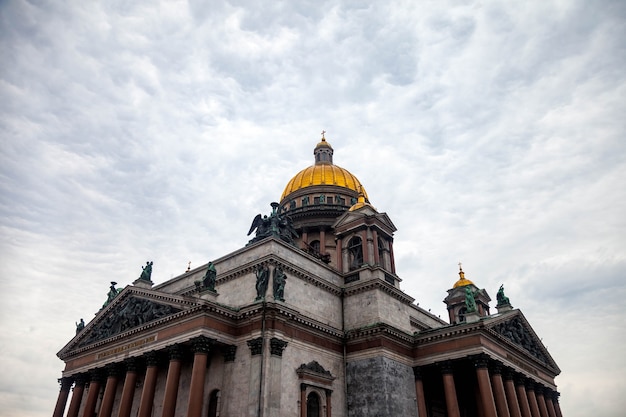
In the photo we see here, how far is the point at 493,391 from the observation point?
99.6 ft

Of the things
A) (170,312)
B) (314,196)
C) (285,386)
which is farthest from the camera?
(314,196)

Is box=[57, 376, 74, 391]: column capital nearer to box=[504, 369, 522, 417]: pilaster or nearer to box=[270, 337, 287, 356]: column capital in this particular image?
box=[270, 337, 287, 356]: column capital

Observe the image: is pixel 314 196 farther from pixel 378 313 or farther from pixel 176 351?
pixel 176 351

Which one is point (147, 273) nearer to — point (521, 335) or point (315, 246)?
point (315, 246)

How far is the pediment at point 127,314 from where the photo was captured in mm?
28969

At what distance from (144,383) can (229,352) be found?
230 inches

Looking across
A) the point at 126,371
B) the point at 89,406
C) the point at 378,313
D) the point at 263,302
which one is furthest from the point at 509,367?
the point at 89,406

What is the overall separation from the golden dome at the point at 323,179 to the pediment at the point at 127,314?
21.0 m

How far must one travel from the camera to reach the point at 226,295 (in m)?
31.3

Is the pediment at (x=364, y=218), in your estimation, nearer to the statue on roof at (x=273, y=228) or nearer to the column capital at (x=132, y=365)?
the statue on roof at (x=273, y=228)

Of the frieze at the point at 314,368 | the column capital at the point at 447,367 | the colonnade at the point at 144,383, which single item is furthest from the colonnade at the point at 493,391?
the colonnade at the point at 144,383

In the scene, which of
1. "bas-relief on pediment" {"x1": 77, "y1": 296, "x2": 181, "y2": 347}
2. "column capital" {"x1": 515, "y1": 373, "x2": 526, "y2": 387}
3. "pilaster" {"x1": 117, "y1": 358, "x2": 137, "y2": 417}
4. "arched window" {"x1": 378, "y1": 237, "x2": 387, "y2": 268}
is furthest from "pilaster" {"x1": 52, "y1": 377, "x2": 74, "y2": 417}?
"column capital" {"x1": 515, "y1": 373, "x2": 526, "y2": 387}

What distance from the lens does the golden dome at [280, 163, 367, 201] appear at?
48656mm

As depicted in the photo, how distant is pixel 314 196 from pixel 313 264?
50.2ft
